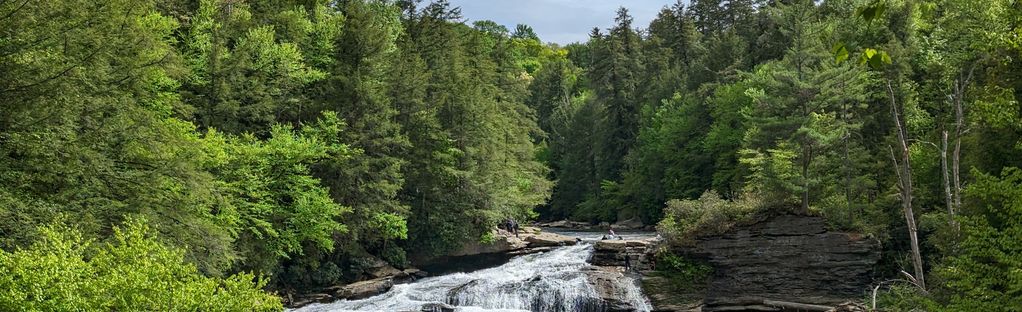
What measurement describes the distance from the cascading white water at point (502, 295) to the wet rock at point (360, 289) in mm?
859

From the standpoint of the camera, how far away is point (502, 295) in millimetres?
22156

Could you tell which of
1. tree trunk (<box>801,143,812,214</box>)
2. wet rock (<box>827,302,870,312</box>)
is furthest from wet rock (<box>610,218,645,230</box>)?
wet rock (<box>827,302,870,312</box>)

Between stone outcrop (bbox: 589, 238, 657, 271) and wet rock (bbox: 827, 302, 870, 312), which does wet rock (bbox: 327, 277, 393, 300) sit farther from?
wet rock (bbox: 827, 302, 870, 312)

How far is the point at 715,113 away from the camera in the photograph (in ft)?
134

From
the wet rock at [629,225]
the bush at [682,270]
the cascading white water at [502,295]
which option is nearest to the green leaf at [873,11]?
the cascading white water at [502,295]

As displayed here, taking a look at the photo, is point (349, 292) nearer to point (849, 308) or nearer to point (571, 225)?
point (849, 308)

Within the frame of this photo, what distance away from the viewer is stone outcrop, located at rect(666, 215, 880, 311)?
2091cm

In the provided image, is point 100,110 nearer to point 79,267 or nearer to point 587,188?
point 79,267

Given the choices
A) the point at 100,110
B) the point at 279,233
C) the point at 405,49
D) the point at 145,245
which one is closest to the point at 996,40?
the point at 145,245

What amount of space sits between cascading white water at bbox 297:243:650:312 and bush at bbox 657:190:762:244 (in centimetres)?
291

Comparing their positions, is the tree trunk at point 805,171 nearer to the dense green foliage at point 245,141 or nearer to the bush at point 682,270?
the bush at point 682,270

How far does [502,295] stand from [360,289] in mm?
5903

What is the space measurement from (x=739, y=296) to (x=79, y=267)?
18.5 m

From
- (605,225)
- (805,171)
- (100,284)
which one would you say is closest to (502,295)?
(805,171)
